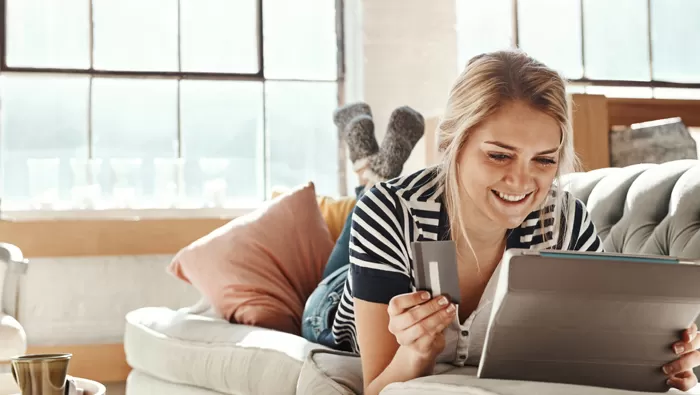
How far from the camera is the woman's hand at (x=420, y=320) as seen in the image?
4.17 ft

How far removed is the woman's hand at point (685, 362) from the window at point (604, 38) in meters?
3.41

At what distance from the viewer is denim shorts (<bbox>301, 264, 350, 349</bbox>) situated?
2.09m

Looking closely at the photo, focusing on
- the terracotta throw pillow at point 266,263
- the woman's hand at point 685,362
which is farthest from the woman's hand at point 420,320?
the terracotta throw pillow at point 266,263

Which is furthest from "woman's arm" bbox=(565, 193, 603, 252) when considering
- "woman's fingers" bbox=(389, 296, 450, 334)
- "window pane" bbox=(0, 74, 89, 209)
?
"window pane" bbox=(0, 74, 89, 209)

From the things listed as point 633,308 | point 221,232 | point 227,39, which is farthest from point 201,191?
point 633,308

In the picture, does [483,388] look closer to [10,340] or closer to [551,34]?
[10,340]

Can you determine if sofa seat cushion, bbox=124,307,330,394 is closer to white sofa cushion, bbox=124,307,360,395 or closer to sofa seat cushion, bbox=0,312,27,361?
white sofa cushion, bbox=124,307,360,395

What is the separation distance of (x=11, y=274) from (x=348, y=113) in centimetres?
143

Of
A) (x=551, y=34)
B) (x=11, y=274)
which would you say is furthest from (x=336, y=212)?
Result: (x=551, y=34)

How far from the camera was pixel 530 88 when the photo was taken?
1.43 m

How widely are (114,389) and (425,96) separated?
2.03 metres

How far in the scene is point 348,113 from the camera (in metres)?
3.11

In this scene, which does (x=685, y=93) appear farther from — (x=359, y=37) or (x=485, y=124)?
(x=485, y=124)

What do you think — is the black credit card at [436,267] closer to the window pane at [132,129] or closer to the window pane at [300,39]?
the window pane at [132,129]
